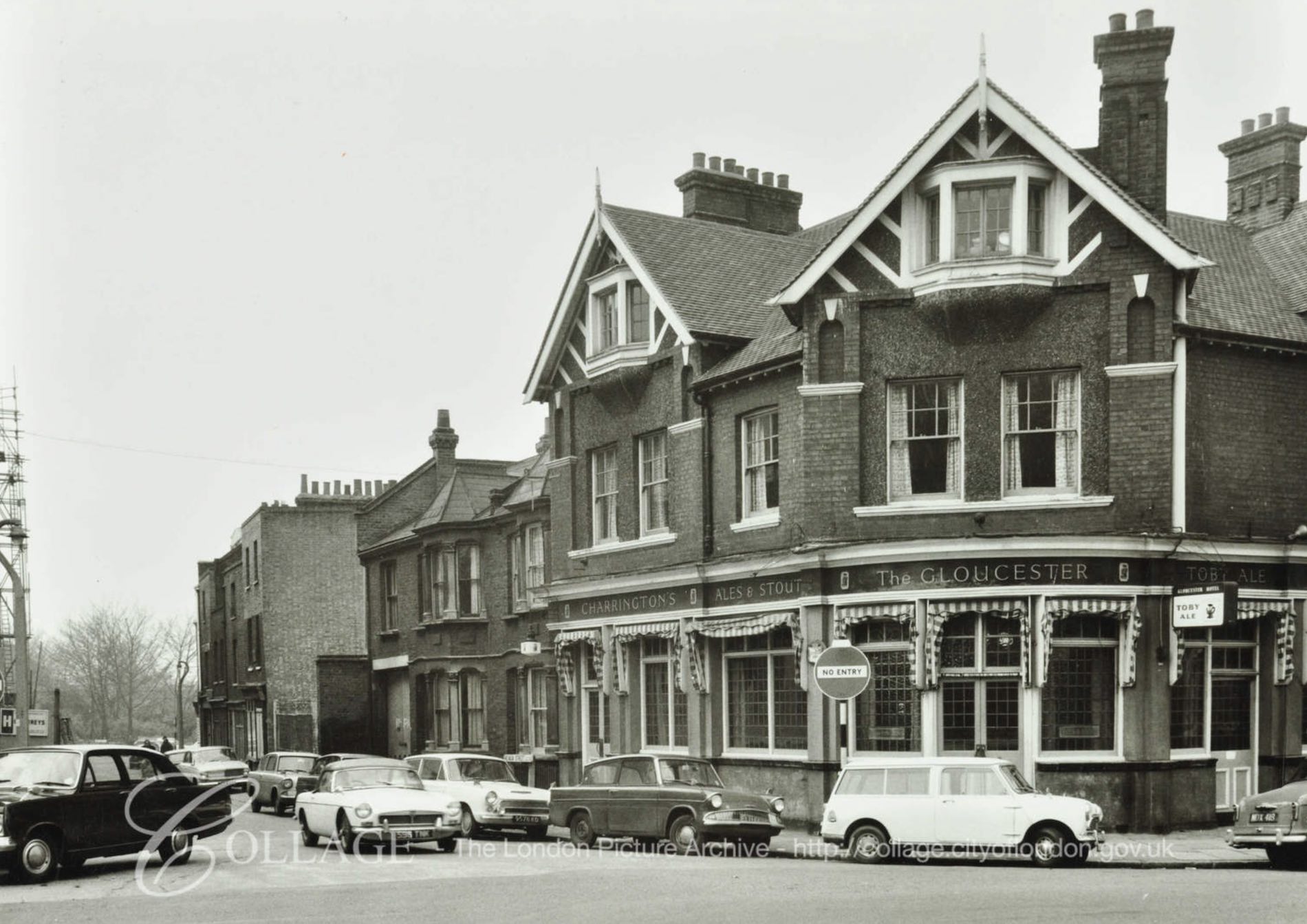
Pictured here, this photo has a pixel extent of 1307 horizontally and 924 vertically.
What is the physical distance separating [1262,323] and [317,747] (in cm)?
3252

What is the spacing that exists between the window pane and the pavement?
146 centimetres

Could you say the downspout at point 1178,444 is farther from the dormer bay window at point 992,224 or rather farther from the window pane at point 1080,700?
the dormer bay window at point 992,224

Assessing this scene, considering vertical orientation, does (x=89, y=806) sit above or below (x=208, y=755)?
above

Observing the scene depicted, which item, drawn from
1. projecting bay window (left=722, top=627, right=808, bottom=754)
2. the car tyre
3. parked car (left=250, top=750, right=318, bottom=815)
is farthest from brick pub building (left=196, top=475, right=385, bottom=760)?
the car tyre

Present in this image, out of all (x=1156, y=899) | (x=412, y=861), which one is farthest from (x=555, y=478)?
(x=1156, y=899)

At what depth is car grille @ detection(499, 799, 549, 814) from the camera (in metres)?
24.6

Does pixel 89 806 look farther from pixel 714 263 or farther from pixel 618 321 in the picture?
pixel 714 263

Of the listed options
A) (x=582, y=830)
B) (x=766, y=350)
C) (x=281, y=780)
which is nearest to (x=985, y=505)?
(x=766, y=350)

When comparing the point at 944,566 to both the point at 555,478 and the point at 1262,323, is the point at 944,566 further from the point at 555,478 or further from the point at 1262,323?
the point at 555,478

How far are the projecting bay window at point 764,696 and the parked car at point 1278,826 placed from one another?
26.2 ft

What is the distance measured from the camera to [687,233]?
98.7ft

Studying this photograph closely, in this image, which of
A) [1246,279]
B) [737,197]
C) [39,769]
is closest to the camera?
[39,769]

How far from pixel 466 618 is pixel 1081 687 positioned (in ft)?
64.5

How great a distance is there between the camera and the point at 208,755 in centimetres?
3906
